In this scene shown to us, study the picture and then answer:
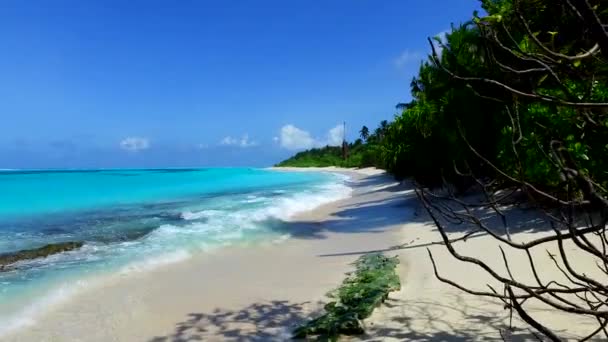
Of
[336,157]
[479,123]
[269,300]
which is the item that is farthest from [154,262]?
[336,157]

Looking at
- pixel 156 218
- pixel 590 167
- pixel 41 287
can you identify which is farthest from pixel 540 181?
pixel 156 218

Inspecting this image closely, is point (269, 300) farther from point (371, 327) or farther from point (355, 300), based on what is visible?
point (371, 327)

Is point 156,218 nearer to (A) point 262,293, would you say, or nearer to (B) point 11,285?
(B) point 11,285

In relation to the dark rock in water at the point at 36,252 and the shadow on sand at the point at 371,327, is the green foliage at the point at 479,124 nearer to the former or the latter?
the shadow on sand at the point at 371,327

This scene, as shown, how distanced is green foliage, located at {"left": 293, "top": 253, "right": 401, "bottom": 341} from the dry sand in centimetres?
15

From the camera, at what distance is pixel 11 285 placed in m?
7.80

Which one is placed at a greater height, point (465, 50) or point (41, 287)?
point (465, 50)

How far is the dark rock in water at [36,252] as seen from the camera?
9836 millimetres

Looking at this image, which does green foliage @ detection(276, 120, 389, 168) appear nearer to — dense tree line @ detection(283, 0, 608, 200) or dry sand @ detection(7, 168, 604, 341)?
dense tree line @ detection(283, 0, 608, 200)

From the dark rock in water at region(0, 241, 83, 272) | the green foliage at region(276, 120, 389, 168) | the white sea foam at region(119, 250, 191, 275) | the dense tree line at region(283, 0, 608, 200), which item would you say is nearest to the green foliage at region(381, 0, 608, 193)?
the dense tree line at region(283, 0, 608, 200)

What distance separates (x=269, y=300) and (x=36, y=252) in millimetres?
7054

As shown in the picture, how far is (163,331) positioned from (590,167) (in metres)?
8.45

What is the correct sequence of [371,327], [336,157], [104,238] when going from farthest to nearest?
[336,157] < [104,238] < [371,327]

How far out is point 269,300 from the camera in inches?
249
